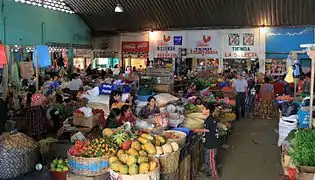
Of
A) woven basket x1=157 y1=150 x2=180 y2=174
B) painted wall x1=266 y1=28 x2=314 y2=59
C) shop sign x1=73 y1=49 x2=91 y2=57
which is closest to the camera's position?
woven basket x1=157 y1=150 x2=180 y2=174

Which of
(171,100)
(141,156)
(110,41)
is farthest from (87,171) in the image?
(110,41)

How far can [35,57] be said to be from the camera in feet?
26.7

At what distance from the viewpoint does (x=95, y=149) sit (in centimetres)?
455

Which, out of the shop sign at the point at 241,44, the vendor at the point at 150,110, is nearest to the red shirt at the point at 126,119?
the vendor at the point at 150,110

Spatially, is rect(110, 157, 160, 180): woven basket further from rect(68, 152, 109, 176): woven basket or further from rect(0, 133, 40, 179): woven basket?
rect(0, 133, 40, 179): woven basket

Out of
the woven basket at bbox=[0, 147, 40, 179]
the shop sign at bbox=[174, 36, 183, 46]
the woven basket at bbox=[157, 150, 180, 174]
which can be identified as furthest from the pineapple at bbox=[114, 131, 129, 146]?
the shop sign at bbox=[174, 36, 183, 46]

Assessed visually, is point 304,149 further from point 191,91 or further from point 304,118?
point 191,91

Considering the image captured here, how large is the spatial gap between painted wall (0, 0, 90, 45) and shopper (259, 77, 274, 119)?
9670 millimetres

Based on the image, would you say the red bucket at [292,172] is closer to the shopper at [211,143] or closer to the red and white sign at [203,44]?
the shopper at [211,143]

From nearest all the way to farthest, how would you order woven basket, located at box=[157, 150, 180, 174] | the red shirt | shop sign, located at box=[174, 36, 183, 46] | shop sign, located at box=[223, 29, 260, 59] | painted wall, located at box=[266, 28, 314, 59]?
woven basket, located at box=[157, 150, 180, 174]
the red shirt
painted wall, located at box=[266, 28, 314, 59]
shop sign, located at box=[223, 29, 260, 59]
shop sign, located at box=[174, 36, 183, 46]

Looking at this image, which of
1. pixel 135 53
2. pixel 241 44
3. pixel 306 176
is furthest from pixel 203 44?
pixel 306 176

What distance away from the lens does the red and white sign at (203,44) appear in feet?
59.6

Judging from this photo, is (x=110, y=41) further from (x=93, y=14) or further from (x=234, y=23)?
(x=234, y=23)

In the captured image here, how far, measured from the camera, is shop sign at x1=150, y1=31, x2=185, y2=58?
18.8 m
